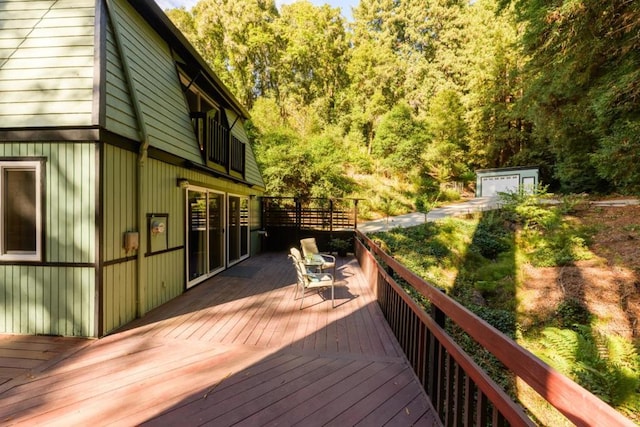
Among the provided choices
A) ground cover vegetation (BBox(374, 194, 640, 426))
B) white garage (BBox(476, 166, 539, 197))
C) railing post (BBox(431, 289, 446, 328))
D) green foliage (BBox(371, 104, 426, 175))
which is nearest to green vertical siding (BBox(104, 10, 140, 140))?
railing post (BBox(431, 289, 446, 328))

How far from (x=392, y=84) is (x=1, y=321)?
25489mm

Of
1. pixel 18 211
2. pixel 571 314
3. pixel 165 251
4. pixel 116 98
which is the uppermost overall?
pixel 116 98

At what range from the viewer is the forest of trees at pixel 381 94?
14.4 meters

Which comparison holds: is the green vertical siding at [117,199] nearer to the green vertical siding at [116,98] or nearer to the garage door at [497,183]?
the green vertical siding at [116,98]

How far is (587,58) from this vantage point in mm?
6250

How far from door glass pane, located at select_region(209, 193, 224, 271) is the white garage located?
55.3 feet

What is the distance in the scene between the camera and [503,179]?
61.7 ft

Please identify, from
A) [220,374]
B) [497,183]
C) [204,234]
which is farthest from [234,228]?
[497,183]

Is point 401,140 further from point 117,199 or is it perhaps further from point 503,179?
point 117,199

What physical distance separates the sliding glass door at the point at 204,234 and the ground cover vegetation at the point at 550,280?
4.15 metres

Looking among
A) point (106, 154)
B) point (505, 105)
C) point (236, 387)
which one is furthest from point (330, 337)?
point (505, 105)

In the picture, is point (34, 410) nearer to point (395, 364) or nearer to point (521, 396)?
point (395, 364)

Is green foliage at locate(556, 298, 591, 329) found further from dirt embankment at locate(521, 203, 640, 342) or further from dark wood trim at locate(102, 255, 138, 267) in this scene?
dark wood trim at locate(102, 255, 138, 267)

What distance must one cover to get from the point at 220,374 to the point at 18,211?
3067mm
